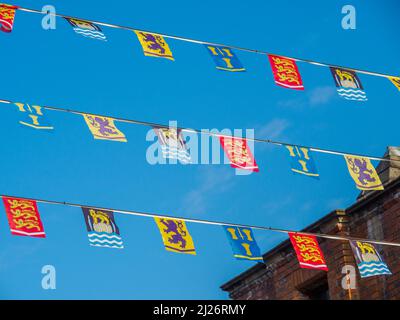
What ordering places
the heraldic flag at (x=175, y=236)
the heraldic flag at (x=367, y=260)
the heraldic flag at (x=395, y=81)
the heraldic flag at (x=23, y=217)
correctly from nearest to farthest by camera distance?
the heraldic flag at (x=23, y=217) < the heraldic flag at (x=175, y=236) < the heraldic flag at (x=367, y=260) < the heraldic flag at (x=395, y=81)

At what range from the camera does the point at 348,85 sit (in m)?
27.2

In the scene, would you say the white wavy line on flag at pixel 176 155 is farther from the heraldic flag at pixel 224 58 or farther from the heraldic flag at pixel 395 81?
the heraldic flag at pixel 395 81

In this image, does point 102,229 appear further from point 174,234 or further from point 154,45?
point 154,45

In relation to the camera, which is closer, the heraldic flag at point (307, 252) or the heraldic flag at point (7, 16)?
the heraldic flag at point (7, 16)

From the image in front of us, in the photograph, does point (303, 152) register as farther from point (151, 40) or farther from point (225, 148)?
point (151, 40)

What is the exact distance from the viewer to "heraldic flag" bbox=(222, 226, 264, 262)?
82.6ft

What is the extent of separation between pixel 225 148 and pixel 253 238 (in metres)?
2.19

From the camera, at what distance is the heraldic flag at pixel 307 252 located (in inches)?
1040

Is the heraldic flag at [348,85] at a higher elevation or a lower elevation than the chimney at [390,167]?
lower

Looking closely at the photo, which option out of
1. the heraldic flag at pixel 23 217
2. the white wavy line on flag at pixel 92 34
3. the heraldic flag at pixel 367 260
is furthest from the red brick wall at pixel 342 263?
the heraldic flag at pixel 23 217

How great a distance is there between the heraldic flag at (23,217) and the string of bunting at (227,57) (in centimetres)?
392

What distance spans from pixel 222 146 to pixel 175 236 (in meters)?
2.41

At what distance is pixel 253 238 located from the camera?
25.5m

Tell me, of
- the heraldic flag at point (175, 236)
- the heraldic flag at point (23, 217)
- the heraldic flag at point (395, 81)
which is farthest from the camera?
the heraldic flag at point (395, 81)
